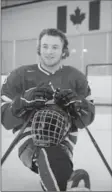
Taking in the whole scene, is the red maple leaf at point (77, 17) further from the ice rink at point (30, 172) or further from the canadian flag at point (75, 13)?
the ice rink at point (30, 172)

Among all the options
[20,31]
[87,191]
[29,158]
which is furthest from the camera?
[20,31]

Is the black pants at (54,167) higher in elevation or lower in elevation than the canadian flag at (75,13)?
lower

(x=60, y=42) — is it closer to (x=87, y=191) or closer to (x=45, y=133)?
(x=45, y=133)

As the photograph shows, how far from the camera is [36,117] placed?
56 centimetres

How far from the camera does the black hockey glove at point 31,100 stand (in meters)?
0.56

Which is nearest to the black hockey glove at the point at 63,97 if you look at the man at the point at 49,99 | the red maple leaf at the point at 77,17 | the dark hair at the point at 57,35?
the man at the point at 49,99

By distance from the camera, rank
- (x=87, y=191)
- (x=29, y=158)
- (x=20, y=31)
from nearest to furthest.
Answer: (x=87, y=191)
(x=29, y=158)
(x=20, y=31)

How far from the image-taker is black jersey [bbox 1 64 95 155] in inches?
23.6

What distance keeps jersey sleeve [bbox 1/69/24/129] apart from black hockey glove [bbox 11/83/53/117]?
0.7 inches

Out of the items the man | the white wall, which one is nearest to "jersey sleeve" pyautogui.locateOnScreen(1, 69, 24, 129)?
the man

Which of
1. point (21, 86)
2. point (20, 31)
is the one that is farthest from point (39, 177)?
point (20, 31)

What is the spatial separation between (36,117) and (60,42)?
170 mm

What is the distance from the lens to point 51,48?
0.62 m

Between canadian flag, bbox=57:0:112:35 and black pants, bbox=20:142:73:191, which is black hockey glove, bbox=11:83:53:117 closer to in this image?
black pants, bbox=20:142:73:191
